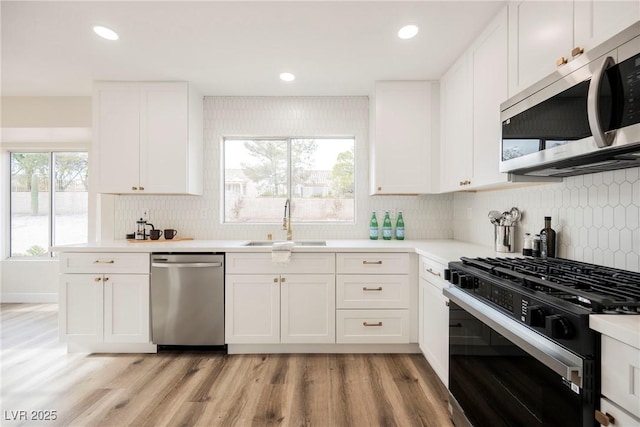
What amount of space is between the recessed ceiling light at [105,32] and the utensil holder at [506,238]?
310cm

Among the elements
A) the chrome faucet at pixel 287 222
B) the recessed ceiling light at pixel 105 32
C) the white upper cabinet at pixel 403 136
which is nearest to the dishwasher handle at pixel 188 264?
the chrome faucet at pixel 287 222

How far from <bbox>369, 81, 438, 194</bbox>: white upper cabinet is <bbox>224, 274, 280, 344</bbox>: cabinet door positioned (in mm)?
1359

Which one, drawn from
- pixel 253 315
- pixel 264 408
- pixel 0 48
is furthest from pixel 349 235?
pixel 0 48

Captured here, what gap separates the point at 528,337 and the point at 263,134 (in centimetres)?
294

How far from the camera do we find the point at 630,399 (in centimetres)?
80

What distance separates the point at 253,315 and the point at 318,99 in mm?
2275

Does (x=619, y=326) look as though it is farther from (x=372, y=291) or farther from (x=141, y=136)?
(x=141, y=136)

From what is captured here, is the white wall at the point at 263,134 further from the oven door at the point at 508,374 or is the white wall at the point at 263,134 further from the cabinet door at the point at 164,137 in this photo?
the oven door at the point at 508,374

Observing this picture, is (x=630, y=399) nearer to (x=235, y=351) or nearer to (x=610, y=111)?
(x=610, y=111)

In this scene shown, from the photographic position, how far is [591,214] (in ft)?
5.48

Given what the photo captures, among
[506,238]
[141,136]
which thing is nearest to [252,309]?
[141,136]

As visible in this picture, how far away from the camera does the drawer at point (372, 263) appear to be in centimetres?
266

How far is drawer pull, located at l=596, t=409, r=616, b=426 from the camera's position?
846 mm

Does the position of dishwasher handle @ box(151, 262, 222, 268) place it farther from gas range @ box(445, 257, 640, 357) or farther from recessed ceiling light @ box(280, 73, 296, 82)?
gas range @ box(445, 257, 640, 357)
